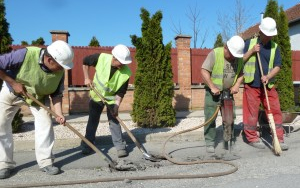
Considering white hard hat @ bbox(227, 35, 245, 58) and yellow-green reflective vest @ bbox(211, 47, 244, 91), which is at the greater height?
white hard hat @ bbox(227, 35, 245, 58)

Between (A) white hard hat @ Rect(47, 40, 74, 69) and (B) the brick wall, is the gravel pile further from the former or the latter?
(A) white hard hat @ Rect(47, 40, 74, 69)

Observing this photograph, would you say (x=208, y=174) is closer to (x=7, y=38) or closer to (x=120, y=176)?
(x=120, y=176)

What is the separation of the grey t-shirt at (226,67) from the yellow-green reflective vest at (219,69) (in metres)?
0.05

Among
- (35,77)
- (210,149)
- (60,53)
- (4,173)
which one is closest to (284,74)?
(210,149)

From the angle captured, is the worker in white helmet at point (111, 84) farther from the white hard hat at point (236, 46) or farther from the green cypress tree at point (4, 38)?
the green cypress tree at point (4, 38)

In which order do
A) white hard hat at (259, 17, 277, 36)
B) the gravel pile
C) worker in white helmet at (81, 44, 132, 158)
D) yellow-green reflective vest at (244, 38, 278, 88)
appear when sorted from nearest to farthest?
1. worker in white helmet at (81, 44, 132, 158)
2. white hard hat at (259, 17, 277, 36)
3. yellow-green reflective vest at (244, 38, 278, 88)
4. the gravel pile

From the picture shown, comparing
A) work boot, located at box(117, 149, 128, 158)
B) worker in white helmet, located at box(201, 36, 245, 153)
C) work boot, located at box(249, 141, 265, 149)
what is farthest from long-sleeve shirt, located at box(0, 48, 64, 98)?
work boot, located at box(249, 141, 265, 149)

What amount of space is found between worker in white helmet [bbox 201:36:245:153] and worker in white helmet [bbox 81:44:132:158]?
1262 millimetres

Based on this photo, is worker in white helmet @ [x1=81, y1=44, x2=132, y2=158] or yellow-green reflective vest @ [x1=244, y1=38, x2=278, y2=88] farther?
yellow-green reflective vest @ [x1=244, y1=38, x2=278, y2=88]

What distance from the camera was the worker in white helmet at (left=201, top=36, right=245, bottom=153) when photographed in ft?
16.0

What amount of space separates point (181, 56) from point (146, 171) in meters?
6.93

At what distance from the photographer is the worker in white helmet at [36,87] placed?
374 centimetres

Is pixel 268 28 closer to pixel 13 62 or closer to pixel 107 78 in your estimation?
pixel 107 78

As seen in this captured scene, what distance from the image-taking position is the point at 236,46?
4.68 meters
